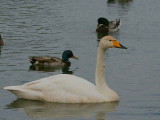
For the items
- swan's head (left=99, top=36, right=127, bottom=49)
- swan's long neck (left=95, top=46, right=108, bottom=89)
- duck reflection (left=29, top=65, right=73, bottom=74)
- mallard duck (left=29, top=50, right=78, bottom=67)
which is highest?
swan's head (left=99, top=36, right=127, bottom=49)

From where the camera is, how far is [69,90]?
1444cm

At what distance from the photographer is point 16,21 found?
27188 millimetres

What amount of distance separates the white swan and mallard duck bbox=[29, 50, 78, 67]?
4.73 m

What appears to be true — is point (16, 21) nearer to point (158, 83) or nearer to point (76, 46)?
point (76, 46)

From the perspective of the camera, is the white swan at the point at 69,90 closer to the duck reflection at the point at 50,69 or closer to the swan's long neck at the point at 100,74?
the swan's long neck at the point at 100,74

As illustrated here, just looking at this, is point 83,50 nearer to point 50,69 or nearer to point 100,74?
point 50,69

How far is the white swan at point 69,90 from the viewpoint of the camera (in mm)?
14414

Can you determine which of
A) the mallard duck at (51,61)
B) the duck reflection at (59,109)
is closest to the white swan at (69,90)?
the duck reflection at (59,109)

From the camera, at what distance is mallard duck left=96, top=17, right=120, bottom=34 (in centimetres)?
2619

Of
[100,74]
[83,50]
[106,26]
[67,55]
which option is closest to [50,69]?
[67,55]

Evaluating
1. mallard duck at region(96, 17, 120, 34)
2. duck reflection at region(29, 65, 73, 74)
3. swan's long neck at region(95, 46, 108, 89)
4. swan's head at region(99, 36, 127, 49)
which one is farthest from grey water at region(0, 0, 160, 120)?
swan's head at region(99, 36, 127, 49)

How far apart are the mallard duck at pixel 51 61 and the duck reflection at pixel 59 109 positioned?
4.70 m

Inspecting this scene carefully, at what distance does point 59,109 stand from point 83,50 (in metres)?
7.69

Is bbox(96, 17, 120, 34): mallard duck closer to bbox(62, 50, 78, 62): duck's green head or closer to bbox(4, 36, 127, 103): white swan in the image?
bbox(62, 50, 78, 62): duck's green head
